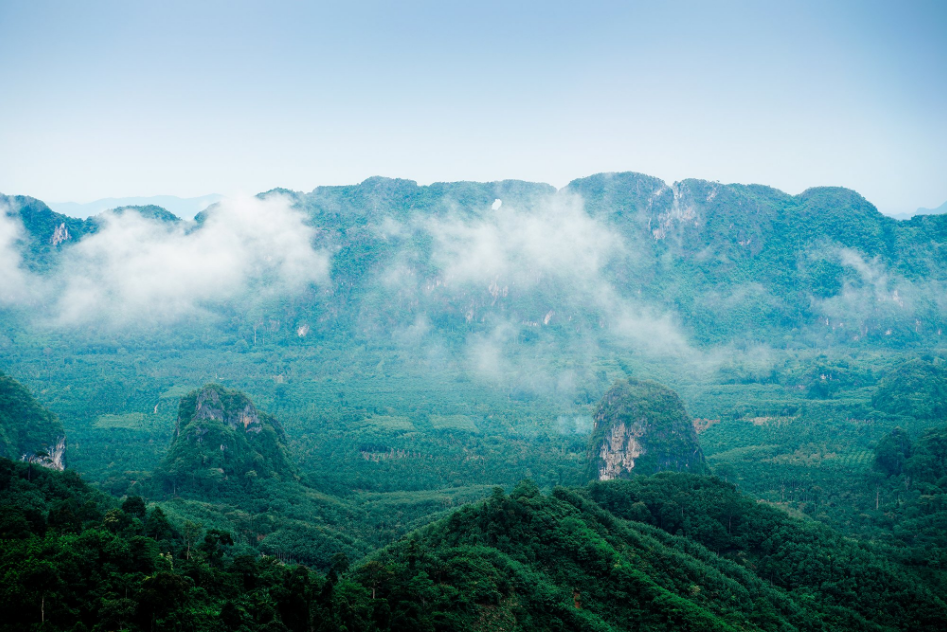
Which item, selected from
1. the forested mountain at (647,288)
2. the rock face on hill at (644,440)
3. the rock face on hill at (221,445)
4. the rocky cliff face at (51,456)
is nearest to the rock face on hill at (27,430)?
the rocky cliff face at (51,456)

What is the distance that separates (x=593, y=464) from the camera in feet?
289

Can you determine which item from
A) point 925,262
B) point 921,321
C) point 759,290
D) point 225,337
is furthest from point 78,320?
point 925,262

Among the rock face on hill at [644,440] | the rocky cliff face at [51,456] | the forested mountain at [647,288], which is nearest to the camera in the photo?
the rocky cliff face at [51,456]

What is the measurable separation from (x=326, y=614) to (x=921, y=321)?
7273 inches

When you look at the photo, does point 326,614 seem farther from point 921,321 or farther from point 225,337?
point 921,321

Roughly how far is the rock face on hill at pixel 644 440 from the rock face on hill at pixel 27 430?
63.6 m

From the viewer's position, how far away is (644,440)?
281 feet

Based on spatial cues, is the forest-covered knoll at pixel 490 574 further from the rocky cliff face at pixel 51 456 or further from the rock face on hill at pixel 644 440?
the rock face on hill at pixel 644 440

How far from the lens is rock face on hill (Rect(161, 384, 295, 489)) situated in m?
71.9

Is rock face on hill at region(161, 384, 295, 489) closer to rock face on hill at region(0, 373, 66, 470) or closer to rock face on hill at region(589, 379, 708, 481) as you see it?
rock face on hill at region(0, 373, 66, 470)

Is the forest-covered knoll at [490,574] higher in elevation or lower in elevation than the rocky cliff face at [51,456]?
higher

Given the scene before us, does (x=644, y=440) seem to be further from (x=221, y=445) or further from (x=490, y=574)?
(x=221, y=445)

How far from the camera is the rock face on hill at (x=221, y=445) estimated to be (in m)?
71.9

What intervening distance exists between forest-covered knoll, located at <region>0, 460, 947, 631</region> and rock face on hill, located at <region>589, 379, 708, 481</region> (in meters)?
27.9
